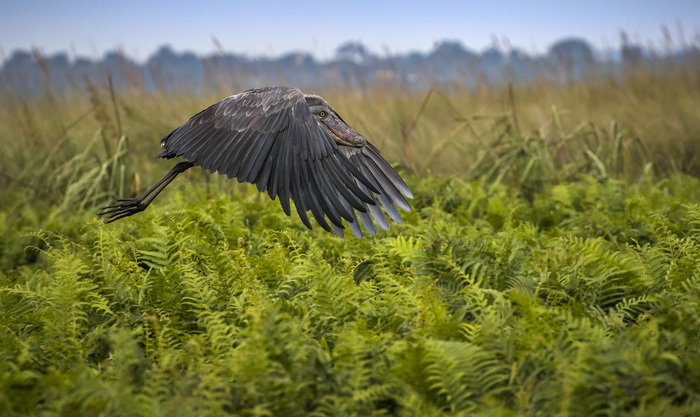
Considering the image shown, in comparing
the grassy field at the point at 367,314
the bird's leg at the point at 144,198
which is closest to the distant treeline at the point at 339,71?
the grassy field at the point at 367,314

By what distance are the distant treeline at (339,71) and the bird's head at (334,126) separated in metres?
5.57

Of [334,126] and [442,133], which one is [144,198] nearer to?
[334,126]

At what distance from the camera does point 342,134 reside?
3797 mm

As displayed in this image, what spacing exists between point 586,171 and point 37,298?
5.81m

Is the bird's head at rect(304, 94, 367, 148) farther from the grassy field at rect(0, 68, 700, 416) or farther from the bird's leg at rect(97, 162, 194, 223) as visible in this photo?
the bird's leg at rect(97, 162, 194, 223)

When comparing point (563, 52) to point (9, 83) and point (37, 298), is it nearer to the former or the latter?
point (9, 83)

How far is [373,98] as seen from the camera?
10289 millimetres

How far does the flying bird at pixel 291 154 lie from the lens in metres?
3.20

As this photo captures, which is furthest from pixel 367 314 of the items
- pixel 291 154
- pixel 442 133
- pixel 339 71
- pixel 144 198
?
pixel 339 71

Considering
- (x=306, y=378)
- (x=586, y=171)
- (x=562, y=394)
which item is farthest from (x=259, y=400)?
(x=586, y=171)

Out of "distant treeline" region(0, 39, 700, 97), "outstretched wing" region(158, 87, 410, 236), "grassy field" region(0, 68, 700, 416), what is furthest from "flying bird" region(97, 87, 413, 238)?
"distant treeline" region(0, 39, 700, 97)

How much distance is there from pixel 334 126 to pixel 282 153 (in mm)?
588

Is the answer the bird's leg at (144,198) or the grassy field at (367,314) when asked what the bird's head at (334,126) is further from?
the bird's leg at (144,198)

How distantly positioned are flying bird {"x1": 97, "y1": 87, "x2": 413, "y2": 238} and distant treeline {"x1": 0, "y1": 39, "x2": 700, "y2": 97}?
5.66 m
